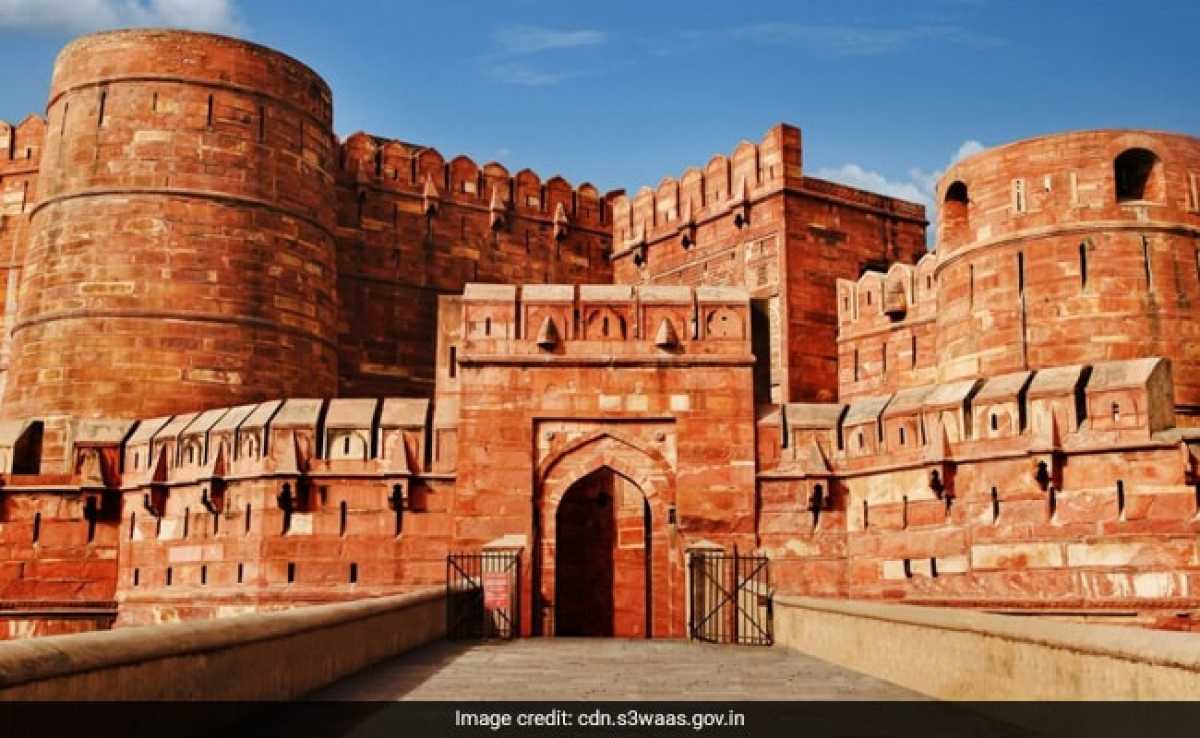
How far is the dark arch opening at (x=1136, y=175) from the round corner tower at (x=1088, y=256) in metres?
0.02

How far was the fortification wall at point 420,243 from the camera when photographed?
2378 cm

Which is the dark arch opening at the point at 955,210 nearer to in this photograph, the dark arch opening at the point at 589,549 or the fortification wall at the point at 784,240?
the fortification wall at the point at 784,240

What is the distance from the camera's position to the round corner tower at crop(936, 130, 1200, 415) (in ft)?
53.7

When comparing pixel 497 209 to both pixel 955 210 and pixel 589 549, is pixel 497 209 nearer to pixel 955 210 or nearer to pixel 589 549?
pixel 589 549

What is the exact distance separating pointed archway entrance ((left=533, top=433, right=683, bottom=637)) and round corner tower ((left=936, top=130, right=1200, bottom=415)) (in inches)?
191

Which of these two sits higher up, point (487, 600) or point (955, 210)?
point (955, 210)

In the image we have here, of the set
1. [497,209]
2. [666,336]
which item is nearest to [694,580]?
[666,336]

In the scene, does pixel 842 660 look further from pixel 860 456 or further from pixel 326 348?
pixel 326 348

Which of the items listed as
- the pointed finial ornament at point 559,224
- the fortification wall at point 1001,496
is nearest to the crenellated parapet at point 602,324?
the fortification wall at point 1001,496

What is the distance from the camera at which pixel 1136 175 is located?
1738cm

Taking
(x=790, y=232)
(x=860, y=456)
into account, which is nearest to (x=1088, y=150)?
(x=860, y=456)

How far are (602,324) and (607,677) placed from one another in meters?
7.90
